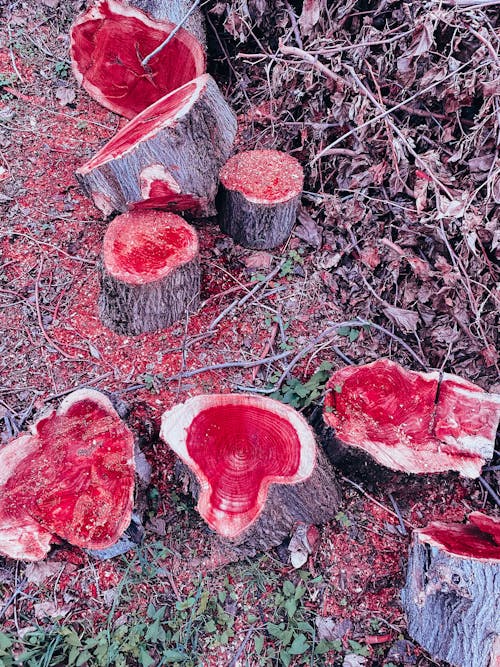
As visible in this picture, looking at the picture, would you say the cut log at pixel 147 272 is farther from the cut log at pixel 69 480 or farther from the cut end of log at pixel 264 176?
the cut log at pixel 69 480

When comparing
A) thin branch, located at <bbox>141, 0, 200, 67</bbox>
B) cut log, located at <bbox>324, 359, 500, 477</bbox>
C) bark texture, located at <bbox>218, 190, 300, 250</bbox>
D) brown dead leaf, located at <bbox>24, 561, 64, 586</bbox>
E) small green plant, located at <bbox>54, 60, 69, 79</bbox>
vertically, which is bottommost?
brown dead leaf, located at <bbox>24, 561, 64, 586</bbox>

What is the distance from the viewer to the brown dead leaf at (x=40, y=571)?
2.08 meters

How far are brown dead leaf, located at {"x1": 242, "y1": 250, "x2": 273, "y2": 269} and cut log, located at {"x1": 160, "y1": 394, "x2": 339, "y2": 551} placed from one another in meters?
1.12

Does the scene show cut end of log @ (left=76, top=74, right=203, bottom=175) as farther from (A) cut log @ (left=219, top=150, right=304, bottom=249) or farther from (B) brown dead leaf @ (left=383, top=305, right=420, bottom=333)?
(B) brown dead leaf @ (left=383, top=305, right=420, bottom=333)

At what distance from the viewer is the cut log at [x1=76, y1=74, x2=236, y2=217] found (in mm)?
2512

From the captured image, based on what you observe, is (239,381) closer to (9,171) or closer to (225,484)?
(225,484)

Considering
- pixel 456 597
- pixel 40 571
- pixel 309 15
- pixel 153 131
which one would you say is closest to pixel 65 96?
pixel 153 131

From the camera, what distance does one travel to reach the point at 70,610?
6.70 feet

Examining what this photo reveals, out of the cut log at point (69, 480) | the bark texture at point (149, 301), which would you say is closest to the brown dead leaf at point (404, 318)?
the bark texture at point (149, 301)

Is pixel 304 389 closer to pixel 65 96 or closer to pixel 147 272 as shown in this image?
pixel 147 272

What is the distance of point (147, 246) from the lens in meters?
2.52

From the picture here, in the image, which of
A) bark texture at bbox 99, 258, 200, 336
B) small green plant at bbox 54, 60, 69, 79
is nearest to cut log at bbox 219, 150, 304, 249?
bark texture at bbox 99, 258, 200, 336

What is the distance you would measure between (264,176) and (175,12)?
1.39 metres

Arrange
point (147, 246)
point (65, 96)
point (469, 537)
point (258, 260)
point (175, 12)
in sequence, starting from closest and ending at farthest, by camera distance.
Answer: point (469, 537)
point (147, 246)
point (258, 260)
point (175, 12)
point (65, 96)
